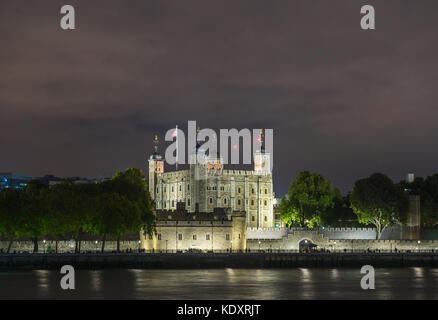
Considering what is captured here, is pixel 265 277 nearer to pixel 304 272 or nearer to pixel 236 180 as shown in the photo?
pixel 304 272

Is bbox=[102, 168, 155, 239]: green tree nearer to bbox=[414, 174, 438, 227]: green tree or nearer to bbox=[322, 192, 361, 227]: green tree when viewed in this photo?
bbox=[322, 192, 361, 227]: green tree

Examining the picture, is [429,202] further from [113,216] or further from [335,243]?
[113,216]

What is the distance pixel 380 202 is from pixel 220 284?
47591 millimetres

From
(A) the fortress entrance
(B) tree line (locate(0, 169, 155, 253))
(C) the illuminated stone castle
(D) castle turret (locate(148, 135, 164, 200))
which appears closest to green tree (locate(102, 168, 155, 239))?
(B) tree line (locate(0, 169, 155, 253))

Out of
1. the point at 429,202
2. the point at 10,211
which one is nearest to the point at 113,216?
the point at 10,211

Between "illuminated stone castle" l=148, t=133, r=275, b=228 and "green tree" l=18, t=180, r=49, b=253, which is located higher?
"illuminated stone castle" l=148, t=133, r=275, b=228

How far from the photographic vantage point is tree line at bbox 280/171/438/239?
119 m

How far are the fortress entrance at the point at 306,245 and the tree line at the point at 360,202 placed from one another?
28.8ft

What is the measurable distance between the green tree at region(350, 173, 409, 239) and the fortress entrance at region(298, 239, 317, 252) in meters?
8.79
